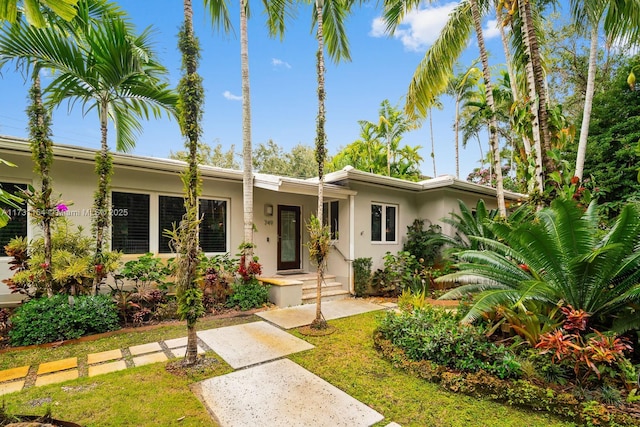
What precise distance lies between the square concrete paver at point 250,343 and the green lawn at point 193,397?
218mm

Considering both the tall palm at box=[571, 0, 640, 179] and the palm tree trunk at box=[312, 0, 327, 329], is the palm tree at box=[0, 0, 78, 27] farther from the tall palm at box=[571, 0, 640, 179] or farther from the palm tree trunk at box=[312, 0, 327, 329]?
the tall palm at box=[571, 0, 640, 179]

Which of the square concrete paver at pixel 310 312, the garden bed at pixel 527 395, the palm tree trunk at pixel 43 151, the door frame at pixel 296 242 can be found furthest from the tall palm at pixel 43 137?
the garden bed at pixel 527 395

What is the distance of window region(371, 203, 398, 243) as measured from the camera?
382 inches

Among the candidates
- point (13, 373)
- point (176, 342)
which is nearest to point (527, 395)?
point (176, 342)

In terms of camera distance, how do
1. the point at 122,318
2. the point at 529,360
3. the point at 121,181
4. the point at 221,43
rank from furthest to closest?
the point at 221,43
the point at 121,181
the point at 122,318
the point at 529,360

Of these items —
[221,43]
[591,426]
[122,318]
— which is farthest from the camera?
[221,43]

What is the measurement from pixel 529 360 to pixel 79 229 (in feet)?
24.8

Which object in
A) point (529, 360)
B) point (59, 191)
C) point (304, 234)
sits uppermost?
point (59, 191)

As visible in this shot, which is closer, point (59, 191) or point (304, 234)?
point (59, 191)

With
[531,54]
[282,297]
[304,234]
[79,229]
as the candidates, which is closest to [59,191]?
[79,229]

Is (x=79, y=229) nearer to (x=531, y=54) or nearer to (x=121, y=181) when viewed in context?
(x=121, y=181)

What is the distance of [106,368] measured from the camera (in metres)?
3.91

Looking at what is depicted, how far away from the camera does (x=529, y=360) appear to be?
3586mm

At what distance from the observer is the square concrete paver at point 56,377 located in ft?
11.6
